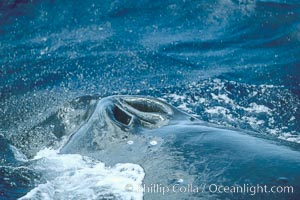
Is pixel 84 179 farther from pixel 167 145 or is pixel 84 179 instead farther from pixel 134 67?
pixel 134 67

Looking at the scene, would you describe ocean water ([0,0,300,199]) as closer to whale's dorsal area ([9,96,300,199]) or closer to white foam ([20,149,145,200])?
white foam ([20,149,145,200])

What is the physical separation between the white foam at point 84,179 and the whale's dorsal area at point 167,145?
8 cm

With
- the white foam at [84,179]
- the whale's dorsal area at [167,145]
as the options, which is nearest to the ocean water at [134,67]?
the white foam at [84,179]

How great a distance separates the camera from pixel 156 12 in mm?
12922

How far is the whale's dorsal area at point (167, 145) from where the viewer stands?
351cm

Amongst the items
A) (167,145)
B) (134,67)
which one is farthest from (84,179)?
(134,67)

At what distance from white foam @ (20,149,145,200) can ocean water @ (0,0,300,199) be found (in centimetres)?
1

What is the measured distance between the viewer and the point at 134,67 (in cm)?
916

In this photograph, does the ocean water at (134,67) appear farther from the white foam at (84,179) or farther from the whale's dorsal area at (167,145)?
the whale's dorsal area at (167,145)

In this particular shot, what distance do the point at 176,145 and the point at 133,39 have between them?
288 inches

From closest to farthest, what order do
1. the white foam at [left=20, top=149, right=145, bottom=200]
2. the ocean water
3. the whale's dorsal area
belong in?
the whale's dorsal area < the white foam at [left=20, top=149, right=145, bottom=200] < the ocean water

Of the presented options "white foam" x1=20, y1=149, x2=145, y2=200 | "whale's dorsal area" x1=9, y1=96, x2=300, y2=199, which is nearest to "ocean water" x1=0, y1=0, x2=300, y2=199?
"white foam" x1=20, y1=149, x2=145, y2=200

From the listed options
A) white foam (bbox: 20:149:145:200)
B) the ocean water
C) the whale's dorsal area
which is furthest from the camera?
the ocean water

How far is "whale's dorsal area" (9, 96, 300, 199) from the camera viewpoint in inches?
138
